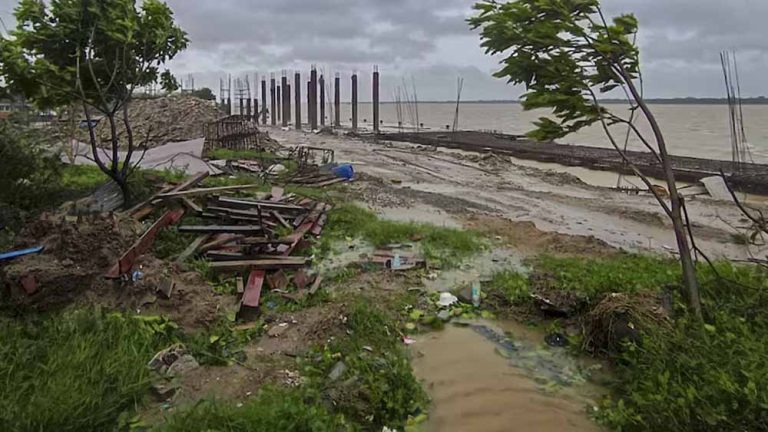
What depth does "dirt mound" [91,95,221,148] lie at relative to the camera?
21.8 meters

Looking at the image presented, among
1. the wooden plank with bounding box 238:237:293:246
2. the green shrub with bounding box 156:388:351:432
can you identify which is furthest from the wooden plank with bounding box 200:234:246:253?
the green shrub with bounding box 156:388:351:432

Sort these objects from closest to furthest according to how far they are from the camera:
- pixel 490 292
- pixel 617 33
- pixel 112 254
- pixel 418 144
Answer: pixel 617 33 < pixel 112 254 < pixel 490 292 < pixel 418 144

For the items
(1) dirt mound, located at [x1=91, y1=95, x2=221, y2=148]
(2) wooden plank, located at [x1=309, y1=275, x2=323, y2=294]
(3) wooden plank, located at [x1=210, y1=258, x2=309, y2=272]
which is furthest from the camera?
(1) dirt mound, located at [x1=91, y1=95, x2=221, y2=148]

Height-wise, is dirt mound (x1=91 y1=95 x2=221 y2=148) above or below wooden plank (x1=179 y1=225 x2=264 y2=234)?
above

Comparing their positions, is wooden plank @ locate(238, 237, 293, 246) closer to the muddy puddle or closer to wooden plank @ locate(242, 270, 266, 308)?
wooden plank @ locate(242, 270, 266, 308)

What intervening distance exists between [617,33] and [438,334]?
3.34 metres

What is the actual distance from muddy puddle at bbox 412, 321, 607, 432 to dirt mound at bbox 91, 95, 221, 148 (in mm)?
19006

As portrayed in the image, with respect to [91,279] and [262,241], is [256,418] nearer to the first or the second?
[91,279]

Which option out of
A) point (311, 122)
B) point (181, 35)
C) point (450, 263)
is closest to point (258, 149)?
point (181, 35)

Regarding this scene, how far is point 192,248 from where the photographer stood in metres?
6.79

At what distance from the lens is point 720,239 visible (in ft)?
31.1

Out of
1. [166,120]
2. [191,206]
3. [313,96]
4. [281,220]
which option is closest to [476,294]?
[281,220]

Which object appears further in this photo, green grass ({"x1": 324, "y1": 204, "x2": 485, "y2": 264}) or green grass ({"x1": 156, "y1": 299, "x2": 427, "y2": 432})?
green grass ({"x1": 324, "y1": 204, "x2": 485, "y2": 264})

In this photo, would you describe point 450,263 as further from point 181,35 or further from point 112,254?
point 181,35
